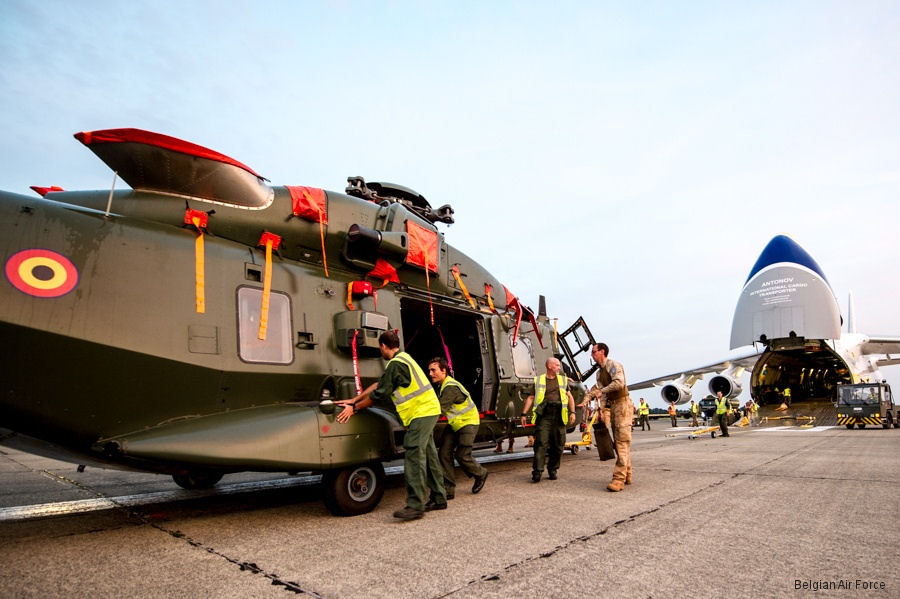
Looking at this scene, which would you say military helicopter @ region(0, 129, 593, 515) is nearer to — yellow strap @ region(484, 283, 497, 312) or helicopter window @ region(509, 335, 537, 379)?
yellow strap @ region(484, 283, 497, 312)

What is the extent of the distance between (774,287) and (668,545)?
26.4m

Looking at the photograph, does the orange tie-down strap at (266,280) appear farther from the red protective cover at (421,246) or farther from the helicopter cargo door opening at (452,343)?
the helicopter cargo door opening at (452,343)

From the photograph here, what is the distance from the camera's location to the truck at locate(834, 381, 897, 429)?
19.7m

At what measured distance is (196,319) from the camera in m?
4.11

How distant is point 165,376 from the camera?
386 centimetres

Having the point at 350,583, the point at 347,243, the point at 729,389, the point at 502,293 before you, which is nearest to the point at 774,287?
the point at 729,389

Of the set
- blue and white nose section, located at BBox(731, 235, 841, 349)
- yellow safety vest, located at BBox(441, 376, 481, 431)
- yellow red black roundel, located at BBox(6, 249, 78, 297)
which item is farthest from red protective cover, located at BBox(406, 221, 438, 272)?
blue and white nose section, located at BBox(731, 235, 841, 349)

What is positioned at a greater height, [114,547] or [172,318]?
[172,318]

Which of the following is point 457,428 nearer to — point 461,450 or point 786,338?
point 461,450

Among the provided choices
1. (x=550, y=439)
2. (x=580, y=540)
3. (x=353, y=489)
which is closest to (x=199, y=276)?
(x=353, y=489)

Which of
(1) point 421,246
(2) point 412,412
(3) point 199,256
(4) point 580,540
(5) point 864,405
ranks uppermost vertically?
(1) point 421,246

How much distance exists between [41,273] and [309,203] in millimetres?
2267

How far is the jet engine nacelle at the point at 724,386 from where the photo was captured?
2325 centimetres

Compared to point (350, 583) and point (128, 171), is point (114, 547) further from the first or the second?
point (128, 171)
